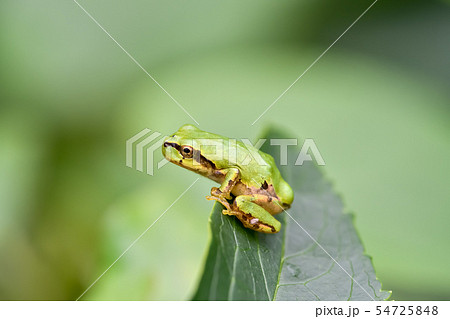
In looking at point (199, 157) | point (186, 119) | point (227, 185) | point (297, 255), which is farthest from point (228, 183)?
point (186, 119)

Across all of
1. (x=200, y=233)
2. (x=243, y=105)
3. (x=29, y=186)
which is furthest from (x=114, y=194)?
(x=243, y=105)

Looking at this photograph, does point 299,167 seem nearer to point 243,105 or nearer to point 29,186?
point 243,105

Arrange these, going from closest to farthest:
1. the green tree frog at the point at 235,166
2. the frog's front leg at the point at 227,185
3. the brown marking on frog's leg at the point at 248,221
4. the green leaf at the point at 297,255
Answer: the green leaf at the point at 297,255 → the brown marking on frog's leg at the point at 248,221 → the frog's front leg at the point at 227,185 → the green tree frog at the point at 235,166

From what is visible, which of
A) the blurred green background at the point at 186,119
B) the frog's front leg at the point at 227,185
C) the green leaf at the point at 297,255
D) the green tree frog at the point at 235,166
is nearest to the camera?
the green leaf at the point at 297,255

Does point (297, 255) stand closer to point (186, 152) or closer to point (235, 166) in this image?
point (235, 166)

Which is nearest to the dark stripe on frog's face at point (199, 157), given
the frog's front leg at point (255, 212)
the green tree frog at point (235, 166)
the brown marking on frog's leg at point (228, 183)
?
the green tree frog at point (235, 166)

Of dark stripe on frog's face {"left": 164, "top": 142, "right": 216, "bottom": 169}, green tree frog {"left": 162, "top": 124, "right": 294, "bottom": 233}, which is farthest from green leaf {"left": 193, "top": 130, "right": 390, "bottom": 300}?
dark stripe on frog's face {"left": 164, "top": 142, "right": 216, "bottom": 169}

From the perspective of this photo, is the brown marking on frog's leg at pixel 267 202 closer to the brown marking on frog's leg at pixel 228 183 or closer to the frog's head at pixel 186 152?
the brown marking on frog's leg at pixel 228 183

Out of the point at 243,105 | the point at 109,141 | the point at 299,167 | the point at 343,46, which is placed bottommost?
the point at 109,141
